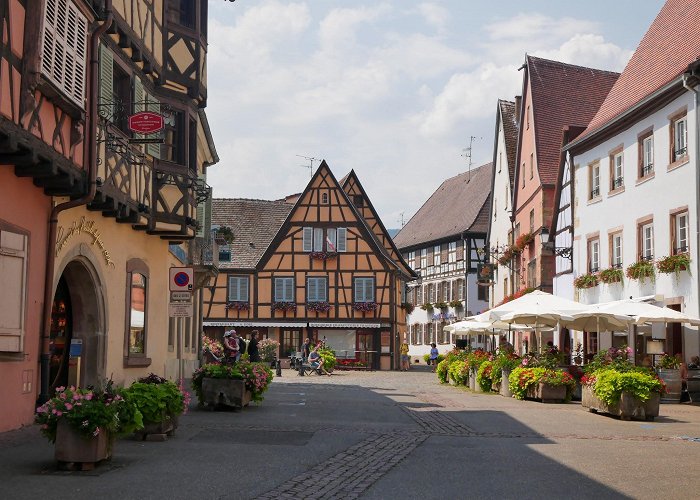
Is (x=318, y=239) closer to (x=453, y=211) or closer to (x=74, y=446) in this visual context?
(x=453, y=211)

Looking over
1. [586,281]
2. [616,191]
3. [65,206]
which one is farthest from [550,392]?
[65,206]

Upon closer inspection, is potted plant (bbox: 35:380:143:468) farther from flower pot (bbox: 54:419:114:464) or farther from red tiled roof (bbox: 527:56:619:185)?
red tiled roof (bbox: 527:56:619:185)

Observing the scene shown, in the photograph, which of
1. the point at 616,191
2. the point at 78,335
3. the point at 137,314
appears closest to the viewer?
the point at 78,335

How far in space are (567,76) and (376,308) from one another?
1680 cm

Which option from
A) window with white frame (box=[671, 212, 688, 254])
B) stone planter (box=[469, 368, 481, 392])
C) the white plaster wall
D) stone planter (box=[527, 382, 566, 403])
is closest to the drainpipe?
stone planter (box=[527, 382, 566, 403])

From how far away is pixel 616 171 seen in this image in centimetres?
3247

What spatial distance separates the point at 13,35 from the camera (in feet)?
41.5

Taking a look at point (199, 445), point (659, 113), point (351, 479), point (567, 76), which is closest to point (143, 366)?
point (199, 445)

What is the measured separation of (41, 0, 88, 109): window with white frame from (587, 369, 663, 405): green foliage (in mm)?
10525

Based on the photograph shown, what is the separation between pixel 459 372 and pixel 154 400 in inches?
792

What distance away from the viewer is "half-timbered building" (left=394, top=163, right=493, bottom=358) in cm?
6638

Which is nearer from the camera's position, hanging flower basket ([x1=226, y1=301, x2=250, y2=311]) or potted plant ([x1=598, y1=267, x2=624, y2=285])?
potted plant ([x1=598, y1=267, x2=624, y2=285])

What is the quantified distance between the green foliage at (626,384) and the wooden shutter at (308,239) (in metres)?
36.5

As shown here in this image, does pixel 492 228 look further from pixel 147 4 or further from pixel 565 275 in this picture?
pixel 147 4
